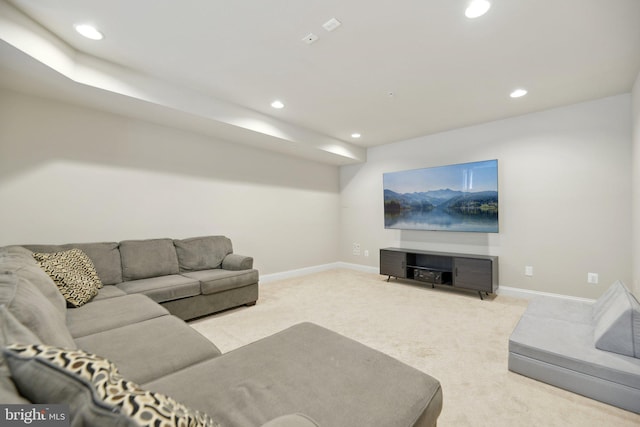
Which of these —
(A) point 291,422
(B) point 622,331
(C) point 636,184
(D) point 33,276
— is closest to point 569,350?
(B) point 622,331

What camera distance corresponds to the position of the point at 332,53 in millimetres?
2297

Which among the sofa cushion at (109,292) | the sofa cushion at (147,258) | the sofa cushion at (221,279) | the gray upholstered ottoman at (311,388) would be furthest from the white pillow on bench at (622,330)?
the sofa cushion at (147,258)

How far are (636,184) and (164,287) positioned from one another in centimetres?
484

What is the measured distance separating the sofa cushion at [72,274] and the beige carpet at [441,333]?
39.5 inches

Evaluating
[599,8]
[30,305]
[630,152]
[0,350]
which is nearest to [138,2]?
[30,305]

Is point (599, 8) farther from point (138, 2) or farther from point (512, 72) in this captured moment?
point (138, 2)

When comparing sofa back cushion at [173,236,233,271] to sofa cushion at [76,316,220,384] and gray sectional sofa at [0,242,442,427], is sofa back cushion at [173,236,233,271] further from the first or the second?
sofa cushion at [76,316,220,384]

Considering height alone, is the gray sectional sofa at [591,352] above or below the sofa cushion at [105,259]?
below

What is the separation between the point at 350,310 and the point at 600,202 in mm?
3241

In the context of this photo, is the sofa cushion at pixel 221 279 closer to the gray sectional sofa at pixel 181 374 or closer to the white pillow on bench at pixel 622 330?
the gray sectional sofa at pixel 181 374

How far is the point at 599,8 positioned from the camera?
1.80m

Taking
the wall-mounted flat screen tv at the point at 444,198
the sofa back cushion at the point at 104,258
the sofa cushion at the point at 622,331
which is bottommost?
the sofa cushion at the point at 622,331

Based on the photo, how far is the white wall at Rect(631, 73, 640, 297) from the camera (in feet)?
8.48

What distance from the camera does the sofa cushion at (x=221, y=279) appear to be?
113 inches
